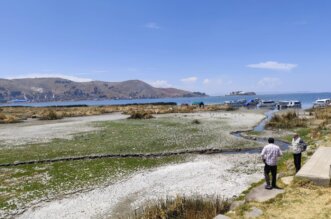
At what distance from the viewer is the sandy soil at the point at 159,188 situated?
1644 cm

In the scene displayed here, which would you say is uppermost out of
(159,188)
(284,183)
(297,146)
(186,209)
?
(297,146)

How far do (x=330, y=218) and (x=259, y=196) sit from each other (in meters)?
3.48

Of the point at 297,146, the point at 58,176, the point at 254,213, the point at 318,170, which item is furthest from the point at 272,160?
the point at 58,176

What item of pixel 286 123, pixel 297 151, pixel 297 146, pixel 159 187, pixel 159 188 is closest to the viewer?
pixel 297 151

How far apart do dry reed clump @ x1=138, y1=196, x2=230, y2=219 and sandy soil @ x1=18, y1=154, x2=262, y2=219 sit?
2459 mm

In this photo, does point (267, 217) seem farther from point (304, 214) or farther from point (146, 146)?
point (146, 146)

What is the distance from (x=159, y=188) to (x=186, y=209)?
5.69 metres

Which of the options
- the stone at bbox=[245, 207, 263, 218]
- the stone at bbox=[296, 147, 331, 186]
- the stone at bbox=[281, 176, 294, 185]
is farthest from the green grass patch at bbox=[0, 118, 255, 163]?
the stone at bbox=[245, 207, 263, 218]

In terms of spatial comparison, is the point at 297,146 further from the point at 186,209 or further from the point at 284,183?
the point at 186,209

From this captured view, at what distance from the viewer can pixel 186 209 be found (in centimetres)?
1430

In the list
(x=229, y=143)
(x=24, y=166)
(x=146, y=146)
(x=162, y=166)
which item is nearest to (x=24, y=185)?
(x=24, y=166)

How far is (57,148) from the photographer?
33469 millimetres

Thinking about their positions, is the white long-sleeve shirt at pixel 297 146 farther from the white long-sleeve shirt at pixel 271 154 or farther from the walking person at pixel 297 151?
the white long-sleeve shirt at pixel 271 154

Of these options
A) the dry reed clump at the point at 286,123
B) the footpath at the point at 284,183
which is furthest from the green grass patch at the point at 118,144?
the footpath at the point at 284,183
